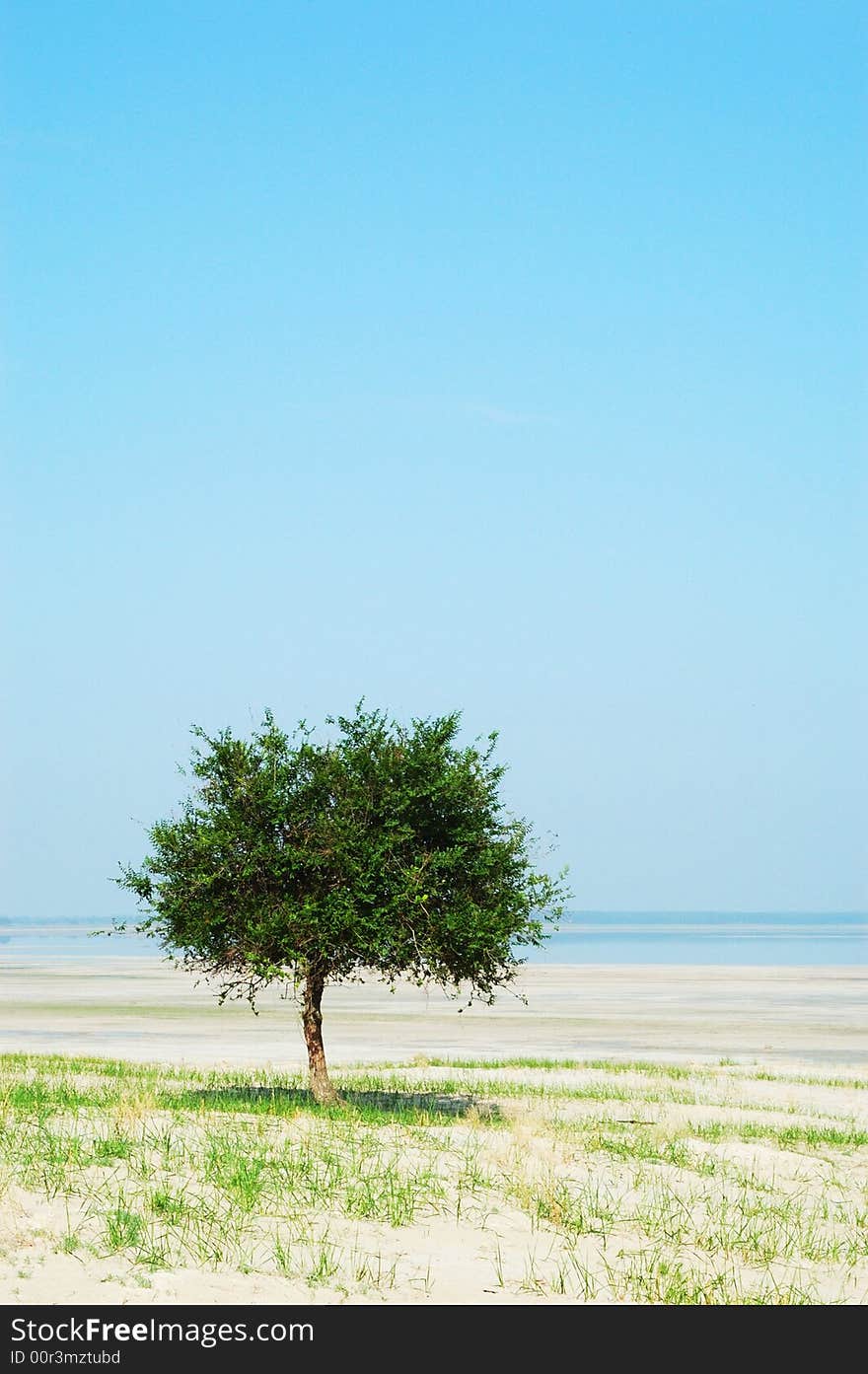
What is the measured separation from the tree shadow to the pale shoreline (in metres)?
11.2

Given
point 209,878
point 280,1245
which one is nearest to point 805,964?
point 209,878

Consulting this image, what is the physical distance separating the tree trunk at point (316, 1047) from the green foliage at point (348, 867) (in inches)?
12.8

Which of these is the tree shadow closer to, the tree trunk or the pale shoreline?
the tree trunk

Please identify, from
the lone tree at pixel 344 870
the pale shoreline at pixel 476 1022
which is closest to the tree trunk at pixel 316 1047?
the lone tree at pixel 344 870

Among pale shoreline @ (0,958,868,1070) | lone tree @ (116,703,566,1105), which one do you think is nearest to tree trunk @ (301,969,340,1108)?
lone tree @ (116,703,566,1105)

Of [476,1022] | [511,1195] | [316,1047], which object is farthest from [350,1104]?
[476,1022]

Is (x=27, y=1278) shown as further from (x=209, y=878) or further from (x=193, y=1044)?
(x=193, y=1044)

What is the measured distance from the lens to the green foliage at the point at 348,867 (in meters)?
22.4

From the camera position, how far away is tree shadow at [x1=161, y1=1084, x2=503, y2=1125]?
71.4 feet

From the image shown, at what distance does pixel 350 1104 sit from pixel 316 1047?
4.05 ft

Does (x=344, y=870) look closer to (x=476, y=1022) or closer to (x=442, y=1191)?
(x=442, y=1191)

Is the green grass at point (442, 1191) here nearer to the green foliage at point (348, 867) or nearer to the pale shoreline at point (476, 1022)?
the green foliage at point (348, 867)

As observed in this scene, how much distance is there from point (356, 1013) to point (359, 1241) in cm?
5332
